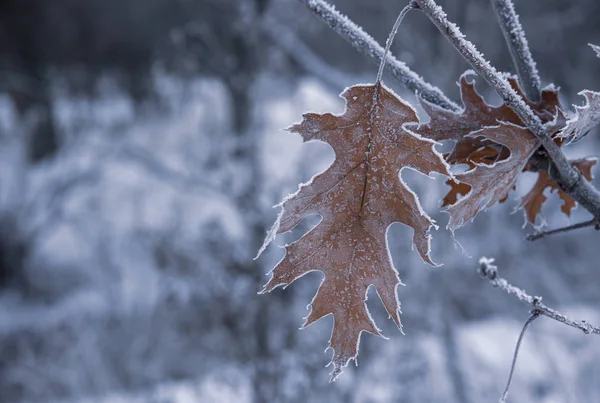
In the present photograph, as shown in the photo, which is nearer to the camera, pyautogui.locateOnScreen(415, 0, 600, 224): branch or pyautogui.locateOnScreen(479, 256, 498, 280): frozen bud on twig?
pyautogui.locateOnScreen(415, 0, 600, 224): branch

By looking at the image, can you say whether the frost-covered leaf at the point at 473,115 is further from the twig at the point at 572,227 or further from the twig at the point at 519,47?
the twig at the point at 572,227

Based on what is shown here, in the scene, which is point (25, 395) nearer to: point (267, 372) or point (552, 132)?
point (267, 372)

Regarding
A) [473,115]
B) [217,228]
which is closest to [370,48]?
[473,115]

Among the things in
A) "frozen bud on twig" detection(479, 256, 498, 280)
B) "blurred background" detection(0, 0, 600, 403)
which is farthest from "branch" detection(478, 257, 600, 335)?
"blurred background" detection(0, 0, 600, 403)

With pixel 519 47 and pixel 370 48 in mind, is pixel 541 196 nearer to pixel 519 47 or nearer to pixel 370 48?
pixel 519 47

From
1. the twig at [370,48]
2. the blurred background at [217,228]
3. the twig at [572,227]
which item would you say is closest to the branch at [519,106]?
the twig at [572,227]

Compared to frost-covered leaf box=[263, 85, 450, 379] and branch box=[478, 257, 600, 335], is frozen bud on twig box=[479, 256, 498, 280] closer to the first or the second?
branch box=[478, 257, 600, 335]
